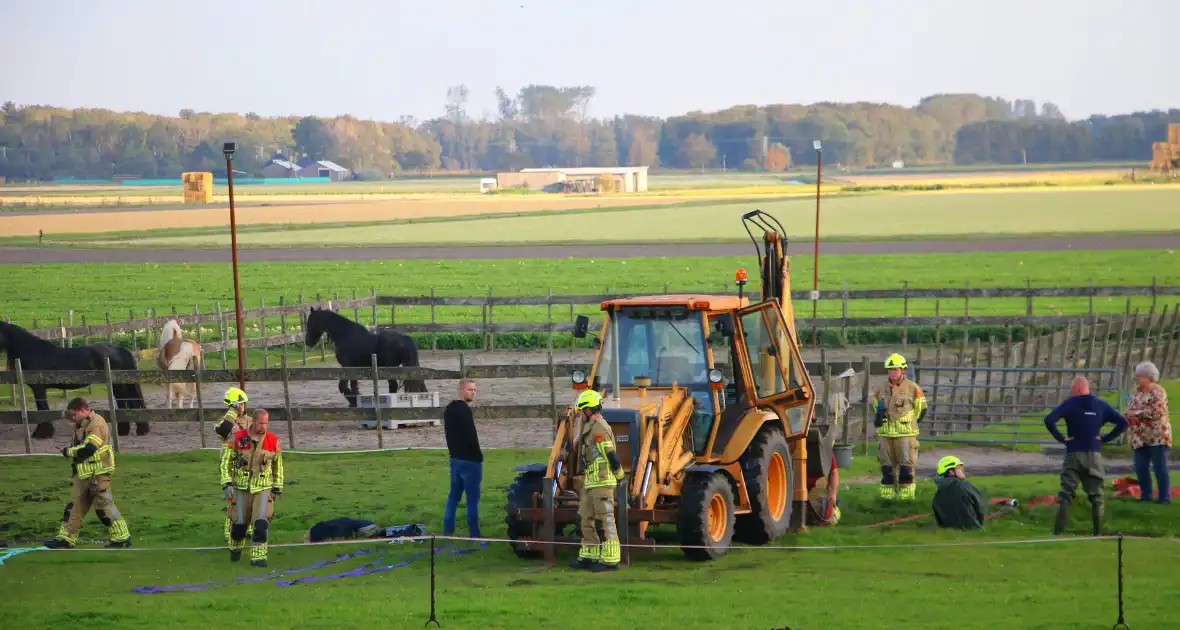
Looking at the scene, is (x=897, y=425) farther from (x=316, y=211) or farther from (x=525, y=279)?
(x=316, y=211)

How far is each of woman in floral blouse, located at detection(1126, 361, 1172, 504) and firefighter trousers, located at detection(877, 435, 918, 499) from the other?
7.68ft

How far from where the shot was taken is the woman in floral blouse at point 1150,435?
1551cm

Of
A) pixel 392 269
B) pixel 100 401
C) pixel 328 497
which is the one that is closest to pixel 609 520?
pixel 328 497

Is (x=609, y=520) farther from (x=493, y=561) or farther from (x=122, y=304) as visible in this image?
(x=122, y=304)

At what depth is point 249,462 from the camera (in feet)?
43.8

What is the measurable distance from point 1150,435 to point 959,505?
247 centimetres

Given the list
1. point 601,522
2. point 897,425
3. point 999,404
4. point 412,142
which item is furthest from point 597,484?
point 412,142

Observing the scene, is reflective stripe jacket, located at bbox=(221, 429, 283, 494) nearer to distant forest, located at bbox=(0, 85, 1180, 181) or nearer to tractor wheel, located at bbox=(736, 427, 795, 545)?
tractor wheel, located at bbox=(736, 427, 795, 545)

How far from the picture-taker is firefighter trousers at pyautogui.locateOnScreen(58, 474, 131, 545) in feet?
46.5

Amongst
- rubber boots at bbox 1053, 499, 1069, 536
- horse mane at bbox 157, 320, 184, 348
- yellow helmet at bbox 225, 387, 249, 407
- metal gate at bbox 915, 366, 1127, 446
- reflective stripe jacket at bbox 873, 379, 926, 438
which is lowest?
metal gate at bbox 915, 366, 1127, 446

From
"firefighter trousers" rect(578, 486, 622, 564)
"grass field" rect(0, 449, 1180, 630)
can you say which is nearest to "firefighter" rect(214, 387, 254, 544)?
"grass field" rect(0, 449, 1180, 630)

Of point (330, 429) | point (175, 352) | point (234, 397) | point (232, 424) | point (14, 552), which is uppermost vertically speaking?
point (234, 397)

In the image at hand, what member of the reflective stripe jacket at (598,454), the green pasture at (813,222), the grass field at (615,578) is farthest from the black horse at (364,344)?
the green pasture at (813,222)

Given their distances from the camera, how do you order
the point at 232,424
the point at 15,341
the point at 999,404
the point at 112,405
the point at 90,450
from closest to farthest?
the point at 232,424, the point at 90,450, the point at 112,405, the point at 999,404, the point at 15,341
